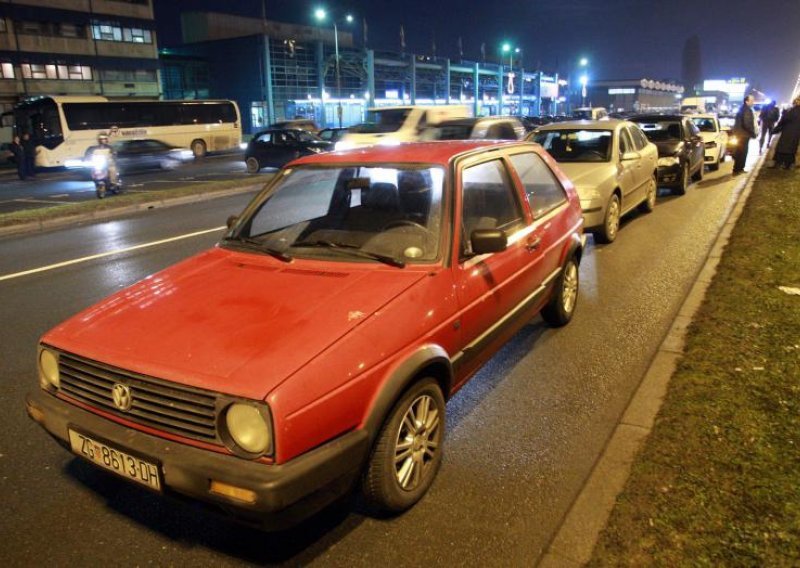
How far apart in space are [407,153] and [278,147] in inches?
772

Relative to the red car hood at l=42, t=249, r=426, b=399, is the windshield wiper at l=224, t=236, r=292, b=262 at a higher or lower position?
higher

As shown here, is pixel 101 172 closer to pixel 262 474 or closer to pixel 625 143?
pixel 625 143

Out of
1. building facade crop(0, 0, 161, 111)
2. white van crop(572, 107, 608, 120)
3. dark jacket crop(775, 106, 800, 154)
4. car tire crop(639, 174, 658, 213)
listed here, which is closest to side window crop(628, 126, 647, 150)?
car tire crop(639, 174, 658, 213)

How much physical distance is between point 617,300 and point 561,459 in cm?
311

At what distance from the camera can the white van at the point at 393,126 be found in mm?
16688

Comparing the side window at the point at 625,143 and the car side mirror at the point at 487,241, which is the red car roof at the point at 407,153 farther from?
the side window at the point at 625,143

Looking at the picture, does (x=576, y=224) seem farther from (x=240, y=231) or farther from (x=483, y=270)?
(x=240, y=231)

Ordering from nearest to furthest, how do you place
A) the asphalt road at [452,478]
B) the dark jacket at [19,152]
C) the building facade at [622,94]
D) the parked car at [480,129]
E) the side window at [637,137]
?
the asphalt road at [452,478] → the side window at [637,137] → the parked car at [480,129] → the dark jacket at [19,152] → the building facade at [622,94]

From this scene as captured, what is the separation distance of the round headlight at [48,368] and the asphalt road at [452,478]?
0.66 m

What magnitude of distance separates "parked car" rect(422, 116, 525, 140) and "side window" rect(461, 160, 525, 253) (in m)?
9.72

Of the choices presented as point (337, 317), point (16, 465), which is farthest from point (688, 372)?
point (16, 465)

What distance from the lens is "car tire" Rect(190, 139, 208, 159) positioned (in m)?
31.9

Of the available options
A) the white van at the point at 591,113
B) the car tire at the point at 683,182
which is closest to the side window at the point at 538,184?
the car tire at the point at 683,182

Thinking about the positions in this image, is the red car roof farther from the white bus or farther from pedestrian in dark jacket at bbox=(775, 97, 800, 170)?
the white bus
